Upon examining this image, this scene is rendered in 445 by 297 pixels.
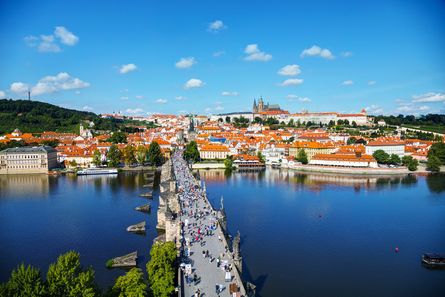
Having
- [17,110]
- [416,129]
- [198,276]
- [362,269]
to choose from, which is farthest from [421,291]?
[17,110]

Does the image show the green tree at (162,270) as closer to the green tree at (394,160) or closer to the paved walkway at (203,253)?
the paved walkway at (203,253)

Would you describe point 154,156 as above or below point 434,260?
above

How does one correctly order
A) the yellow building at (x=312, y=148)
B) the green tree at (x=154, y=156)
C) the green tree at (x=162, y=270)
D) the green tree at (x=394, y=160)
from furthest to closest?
the yellow building at (x=312, y=148)
the green tree at (x=394, y=160)
the green tree at (x=154, y=156)
the green tree at (x=162, y=270)

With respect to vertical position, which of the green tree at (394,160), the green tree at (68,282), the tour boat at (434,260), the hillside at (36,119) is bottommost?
the tour boat at (434,260)

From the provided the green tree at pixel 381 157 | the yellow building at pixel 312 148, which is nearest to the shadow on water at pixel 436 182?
the green tree at pixel 381 157

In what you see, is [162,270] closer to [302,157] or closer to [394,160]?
[302,157]

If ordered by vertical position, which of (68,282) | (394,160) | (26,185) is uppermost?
(394,160)

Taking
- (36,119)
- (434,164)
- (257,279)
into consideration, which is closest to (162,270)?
(257,279)
